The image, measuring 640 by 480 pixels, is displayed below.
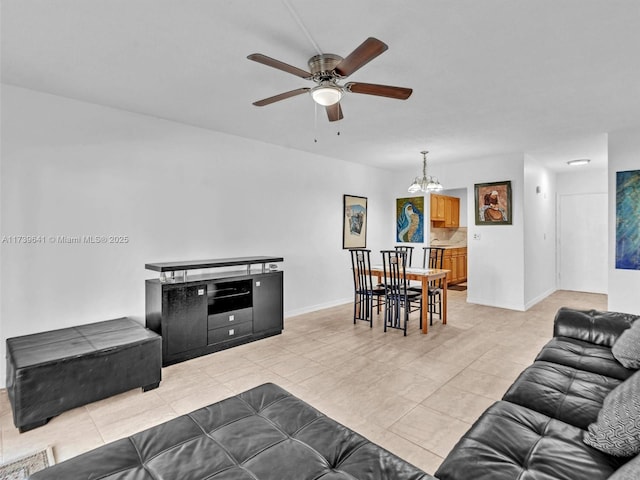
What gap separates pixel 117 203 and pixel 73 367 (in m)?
1.70

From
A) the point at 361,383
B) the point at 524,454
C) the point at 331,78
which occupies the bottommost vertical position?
the point at 361,383

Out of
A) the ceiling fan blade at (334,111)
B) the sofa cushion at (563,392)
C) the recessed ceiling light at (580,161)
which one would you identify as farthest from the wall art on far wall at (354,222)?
the sofa cushion at (563,392)

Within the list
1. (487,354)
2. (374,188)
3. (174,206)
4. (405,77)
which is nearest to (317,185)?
(374,188)

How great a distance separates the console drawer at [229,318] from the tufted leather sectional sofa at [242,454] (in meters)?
2.16

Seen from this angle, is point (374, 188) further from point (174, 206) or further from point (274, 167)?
point (174, 206)

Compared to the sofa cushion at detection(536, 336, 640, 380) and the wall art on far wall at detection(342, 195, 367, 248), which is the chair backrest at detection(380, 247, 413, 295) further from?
the sofa cushion at detection(536, 336, 640, 380)

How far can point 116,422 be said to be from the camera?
7.89 ft

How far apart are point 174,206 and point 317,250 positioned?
8.09 ft

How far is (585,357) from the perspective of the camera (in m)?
2.26

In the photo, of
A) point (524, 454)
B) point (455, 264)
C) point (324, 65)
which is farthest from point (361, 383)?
point (455, 264)

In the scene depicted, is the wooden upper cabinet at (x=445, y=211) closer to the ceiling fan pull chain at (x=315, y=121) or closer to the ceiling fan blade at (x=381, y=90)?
the ceiling fan pull chain at (x=315, y=121)

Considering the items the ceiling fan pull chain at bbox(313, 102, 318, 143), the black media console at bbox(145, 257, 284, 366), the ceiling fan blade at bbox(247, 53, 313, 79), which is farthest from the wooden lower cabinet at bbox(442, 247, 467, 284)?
the ceiling fan blade at bbox(247, 53, 313, 79)

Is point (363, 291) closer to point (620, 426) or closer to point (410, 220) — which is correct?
point (410, 220)

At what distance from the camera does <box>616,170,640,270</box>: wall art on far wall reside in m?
4.14
